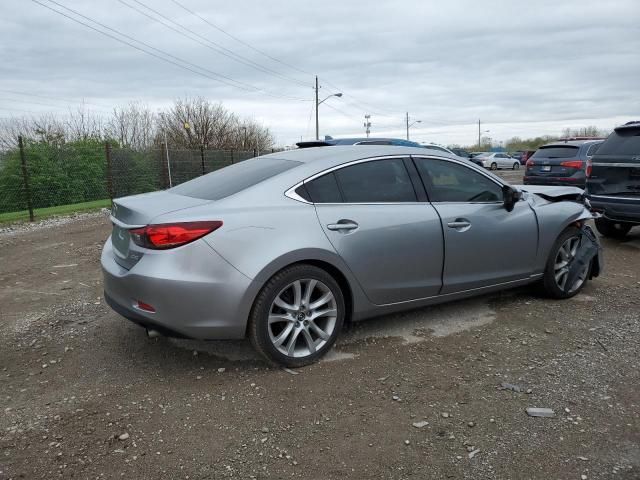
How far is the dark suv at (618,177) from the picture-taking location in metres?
6.97

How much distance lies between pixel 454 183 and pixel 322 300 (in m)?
1.60

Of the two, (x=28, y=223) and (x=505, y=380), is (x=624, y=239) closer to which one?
(x=505, y=380)

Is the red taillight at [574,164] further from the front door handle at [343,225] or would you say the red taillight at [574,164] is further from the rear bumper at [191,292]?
the rear bumper at [191,292]

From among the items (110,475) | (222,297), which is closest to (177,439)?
(110,475)

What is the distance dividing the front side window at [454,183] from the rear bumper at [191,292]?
1.80 metres

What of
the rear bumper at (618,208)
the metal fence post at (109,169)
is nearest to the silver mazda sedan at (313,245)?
the rear bumper at (618,208)

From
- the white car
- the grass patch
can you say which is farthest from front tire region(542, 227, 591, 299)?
the white car

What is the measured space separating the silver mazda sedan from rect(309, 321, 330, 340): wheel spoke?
0.04 ft

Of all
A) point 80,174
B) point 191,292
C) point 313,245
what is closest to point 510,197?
point 313,245

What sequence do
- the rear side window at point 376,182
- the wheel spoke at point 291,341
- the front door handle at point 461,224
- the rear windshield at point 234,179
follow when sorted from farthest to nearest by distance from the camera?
the front door handle at point 461,224 < the rear side window at point 376,182 < the rear windshield at point 234,179 < the wheel spoke at point 291,341

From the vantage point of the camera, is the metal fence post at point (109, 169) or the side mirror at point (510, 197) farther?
the metal fence post at point (109, 169)

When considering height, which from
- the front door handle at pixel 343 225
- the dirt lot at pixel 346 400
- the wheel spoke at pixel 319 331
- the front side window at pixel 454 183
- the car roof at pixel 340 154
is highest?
the car roof at pixel 340 154

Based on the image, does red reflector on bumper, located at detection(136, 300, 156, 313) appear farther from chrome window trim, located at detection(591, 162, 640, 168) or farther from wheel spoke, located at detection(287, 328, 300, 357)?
chrome window trim, located at detection(591, 162, 640, 168)

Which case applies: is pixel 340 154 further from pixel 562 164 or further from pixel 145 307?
pixel 562 164
